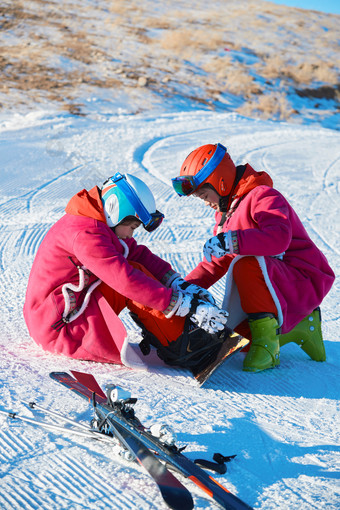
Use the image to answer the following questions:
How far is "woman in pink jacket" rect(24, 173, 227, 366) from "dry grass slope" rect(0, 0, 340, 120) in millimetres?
9032

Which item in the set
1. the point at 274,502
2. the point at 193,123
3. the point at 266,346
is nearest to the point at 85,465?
the point at 274,502

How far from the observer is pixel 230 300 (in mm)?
3221

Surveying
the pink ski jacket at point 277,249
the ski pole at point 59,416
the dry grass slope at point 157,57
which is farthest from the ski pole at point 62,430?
the dry grass slope at point 157,57

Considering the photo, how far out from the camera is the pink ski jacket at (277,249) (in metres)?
2.98

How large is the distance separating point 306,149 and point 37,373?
7.50 m

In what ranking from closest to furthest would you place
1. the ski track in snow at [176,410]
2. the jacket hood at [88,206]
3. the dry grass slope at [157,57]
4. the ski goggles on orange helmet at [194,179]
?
the ski track in snow at [176,410] → the jacket hood at [88,206] → the ski goggles on orange helmet at [194,179] → the dry grass slope at [157,57]

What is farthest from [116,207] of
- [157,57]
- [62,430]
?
[157,57]

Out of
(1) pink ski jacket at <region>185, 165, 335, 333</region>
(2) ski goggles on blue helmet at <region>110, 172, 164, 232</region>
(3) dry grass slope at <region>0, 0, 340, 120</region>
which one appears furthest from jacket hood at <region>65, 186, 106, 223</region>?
(3) dry grass slope at <region>0, 0, 340, 120</region>

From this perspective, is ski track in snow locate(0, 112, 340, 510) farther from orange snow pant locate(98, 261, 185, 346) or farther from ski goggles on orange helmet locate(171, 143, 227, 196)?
ski goggles on orange helmet locate(171, 143, 227, 196)

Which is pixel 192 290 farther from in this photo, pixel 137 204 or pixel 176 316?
pixel 137 204

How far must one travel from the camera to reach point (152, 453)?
1900 mm

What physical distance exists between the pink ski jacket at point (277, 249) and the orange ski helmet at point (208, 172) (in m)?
0.09

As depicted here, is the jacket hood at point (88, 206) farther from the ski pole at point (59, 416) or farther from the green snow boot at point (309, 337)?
the green snow boot at point (309, 337)

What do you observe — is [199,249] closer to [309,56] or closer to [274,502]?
[274,502]
